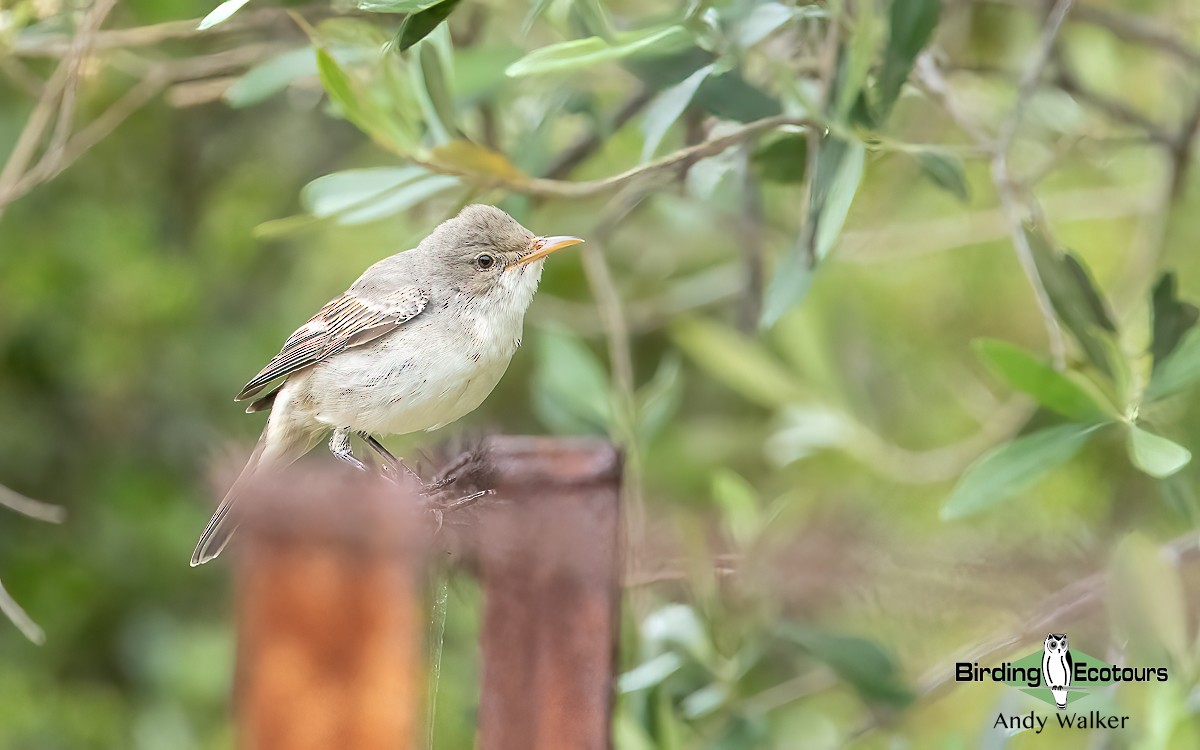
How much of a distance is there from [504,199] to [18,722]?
7.05 ft

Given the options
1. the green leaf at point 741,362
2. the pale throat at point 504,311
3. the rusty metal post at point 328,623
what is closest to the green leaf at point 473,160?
the pale throat at point 504,311

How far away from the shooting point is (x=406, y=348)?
1.39 metres

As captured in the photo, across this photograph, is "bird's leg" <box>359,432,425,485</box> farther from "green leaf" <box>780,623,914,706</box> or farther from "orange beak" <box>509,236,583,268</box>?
"green leaf" <box>780,623,914,706</box>

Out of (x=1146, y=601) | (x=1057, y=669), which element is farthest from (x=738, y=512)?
(x=1146, y=601)

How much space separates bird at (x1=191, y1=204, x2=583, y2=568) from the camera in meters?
1.28

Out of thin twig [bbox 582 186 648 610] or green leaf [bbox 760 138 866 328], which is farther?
thin twig [bbox 582 186 648 610]

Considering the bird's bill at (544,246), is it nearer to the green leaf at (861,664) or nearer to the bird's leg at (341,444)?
the bird's leg at (341,444)

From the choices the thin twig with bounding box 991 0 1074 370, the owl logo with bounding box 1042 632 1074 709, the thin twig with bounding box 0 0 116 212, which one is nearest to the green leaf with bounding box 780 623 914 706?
the owl logo with bounding box 1042 632 1074 709

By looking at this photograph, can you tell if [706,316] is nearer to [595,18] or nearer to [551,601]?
[595,18]

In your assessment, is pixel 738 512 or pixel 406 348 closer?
pixel 406 348

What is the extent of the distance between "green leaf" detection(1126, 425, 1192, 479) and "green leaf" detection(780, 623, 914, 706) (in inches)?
30.7

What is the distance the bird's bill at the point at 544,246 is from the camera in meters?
1.31

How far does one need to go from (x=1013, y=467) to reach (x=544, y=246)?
69 cm

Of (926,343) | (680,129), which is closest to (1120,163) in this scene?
(926,343)
